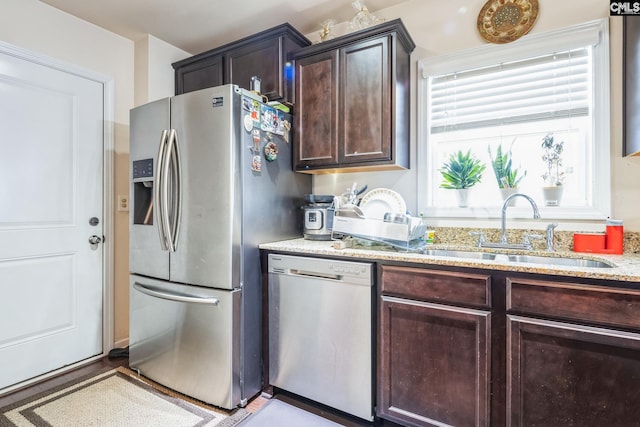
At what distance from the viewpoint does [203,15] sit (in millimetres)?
2326

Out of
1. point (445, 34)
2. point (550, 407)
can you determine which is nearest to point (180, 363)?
point (550, 407)

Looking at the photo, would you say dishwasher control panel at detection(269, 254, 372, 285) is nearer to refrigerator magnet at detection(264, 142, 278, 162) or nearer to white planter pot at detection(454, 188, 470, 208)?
refrigerator magnet at detection(264, 142, 278, 162)

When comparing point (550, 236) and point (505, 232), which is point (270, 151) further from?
point (550, 236)

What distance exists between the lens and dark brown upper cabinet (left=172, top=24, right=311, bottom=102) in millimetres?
2234

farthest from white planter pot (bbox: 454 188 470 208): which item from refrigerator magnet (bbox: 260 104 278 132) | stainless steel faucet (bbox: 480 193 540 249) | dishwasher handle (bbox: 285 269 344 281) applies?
refrigerator magnet (bbox: 260 104 278 132)

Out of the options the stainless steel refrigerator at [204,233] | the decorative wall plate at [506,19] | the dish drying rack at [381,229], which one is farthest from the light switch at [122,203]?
the decorative wall plate at [506,19]

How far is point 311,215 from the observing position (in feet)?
6.90

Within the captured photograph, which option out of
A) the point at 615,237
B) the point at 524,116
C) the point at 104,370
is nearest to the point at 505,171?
the point at 524,116

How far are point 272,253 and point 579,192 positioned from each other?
1.79 metres

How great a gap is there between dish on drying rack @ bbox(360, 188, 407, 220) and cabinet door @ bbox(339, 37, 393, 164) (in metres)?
0.27

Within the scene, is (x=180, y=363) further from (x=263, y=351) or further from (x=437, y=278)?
(x=437, y=278)

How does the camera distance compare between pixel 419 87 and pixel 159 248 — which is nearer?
pixel 159 248

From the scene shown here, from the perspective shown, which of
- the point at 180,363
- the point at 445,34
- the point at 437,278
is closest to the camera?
the point at 437,278

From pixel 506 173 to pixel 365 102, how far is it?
96 centimetres
